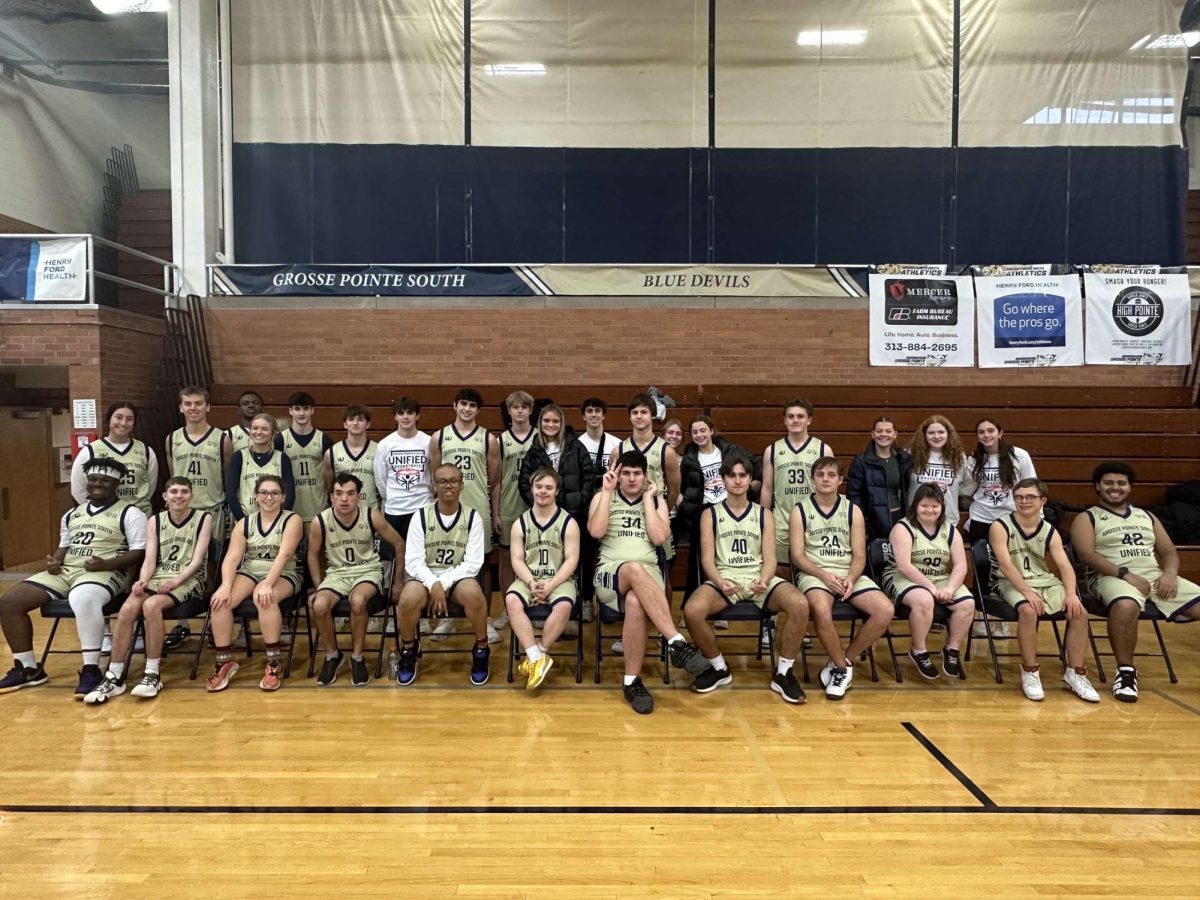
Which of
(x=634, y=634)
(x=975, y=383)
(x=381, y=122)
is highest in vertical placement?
(x=381, y=122)

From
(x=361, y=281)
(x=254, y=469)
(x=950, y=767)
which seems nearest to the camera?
(x=950, y=767)

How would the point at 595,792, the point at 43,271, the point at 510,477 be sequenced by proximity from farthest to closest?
the point at 43,271 < the point at 510,477 < the point at 595,792

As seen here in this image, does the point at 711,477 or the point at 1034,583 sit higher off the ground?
the point at 711,477

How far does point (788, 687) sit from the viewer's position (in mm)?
4168

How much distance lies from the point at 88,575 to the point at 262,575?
98cm

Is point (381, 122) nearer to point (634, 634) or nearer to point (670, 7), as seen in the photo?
point (670, 7)

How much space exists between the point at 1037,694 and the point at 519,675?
2.88 m

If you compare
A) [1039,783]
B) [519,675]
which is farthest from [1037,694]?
[519,675]

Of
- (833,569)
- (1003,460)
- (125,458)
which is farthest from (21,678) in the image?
(1003,460)

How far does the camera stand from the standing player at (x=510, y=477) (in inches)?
199

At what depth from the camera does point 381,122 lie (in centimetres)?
873

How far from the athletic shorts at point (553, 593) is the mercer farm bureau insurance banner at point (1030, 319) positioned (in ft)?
19.9

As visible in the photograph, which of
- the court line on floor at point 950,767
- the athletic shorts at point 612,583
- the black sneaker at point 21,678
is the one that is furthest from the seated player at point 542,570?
the black sneaker at point 21,678

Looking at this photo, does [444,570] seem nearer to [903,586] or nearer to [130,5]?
[903,586]
